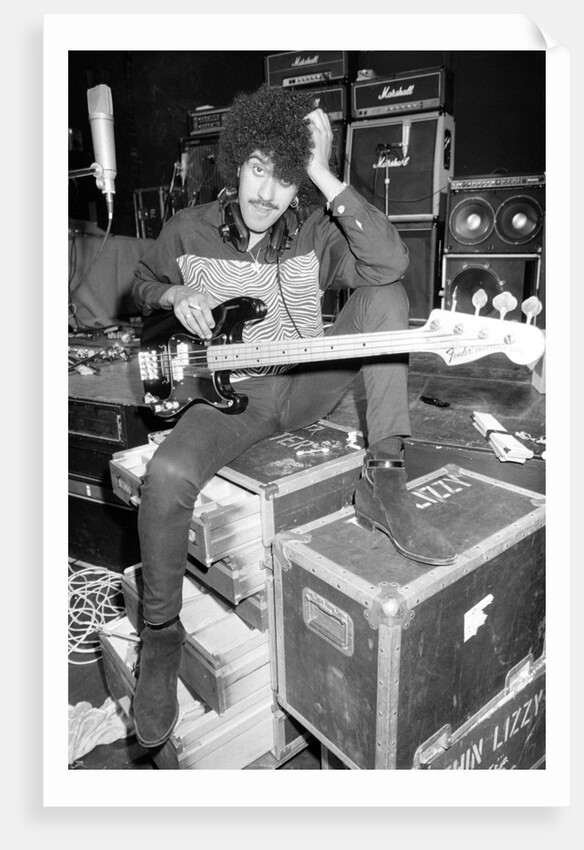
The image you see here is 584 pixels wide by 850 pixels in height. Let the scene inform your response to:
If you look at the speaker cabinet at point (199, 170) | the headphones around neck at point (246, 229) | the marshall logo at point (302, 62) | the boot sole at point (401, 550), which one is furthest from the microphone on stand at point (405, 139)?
the boot sole at point (401, 550)

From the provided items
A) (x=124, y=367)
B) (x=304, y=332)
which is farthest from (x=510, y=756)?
(x=124, y=367)

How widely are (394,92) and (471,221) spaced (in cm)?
125

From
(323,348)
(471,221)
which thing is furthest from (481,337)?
(471,221)

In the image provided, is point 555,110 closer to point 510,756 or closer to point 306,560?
point 306,560

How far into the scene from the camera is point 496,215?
12.2 ft

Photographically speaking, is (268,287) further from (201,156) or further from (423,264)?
(201,156)

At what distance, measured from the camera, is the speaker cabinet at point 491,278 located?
366 centimetres

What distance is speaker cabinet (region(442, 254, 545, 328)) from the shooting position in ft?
12.0

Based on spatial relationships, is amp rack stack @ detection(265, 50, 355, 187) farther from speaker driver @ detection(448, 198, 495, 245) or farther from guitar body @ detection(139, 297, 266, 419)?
guitar body @ detection(139, 297, 266, 419)

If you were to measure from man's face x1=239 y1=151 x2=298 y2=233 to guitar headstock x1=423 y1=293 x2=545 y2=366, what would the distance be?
57cm

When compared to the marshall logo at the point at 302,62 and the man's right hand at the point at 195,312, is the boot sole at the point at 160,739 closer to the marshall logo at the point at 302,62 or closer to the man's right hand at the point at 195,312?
the man's right hand at the point at 195,312

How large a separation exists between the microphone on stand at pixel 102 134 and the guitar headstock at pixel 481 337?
817 mm

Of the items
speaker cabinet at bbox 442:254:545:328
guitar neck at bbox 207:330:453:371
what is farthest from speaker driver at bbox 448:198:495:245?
guitar neck at bbox 207:330:453:371

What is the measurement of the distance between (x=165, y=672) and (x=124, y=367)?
5.95ft
